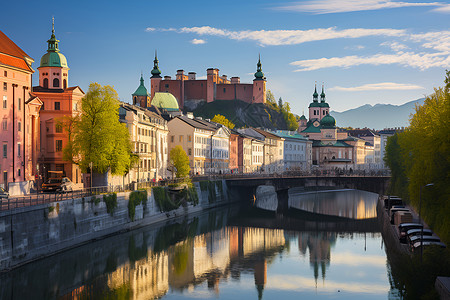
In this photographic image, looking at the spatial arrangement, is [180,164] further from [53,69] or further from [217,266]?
[217,266]

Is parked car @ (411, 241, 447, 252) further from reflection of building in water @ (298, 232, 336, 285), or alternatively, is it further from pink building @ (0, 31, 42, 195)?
pink building @ (0, 31, 42, 195)

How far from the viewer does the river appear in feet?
136

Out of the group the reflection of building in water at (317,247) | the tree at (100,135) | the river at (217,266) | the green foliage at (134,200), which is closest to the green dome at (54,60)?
the tree at (100,135)

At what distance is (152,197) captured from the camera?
2854 inches

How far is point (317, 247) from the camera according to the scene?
62.4 meters

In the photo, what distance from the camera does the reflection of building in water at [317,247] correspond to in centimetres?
5262

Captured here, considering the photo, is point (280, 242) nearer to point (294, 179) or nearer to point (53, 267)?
point (53, 267)

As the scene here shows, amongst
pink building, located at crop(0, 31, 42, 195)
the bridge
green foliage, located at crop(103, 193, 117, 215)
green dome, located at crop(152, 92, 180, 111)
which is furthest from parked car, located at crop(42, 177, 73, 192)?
green dome, located at crop(152, 92, 180, 111)

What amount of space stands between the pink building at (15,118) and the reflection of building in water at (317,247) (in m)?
27.7

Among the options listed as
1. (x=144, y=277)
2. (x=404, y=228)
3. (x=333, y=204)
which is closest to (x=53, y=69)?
(x=144, y=277)

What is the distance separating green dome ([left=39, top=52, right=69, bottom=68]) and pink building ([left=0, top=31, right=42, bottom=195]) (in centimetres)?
1047

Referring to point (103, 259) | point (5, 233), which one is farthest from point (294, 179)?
point (5, 233)

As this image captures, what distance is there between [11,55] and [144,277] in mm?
29521

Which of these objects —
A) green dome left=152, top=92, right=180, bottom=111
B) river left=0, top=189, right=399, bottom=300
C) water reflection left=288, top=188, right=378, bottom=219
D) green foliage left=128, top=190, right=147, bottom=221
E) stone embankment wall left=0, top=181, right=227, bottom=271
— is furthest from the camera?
green dome left=152, top=92, right=180, bottom=111
